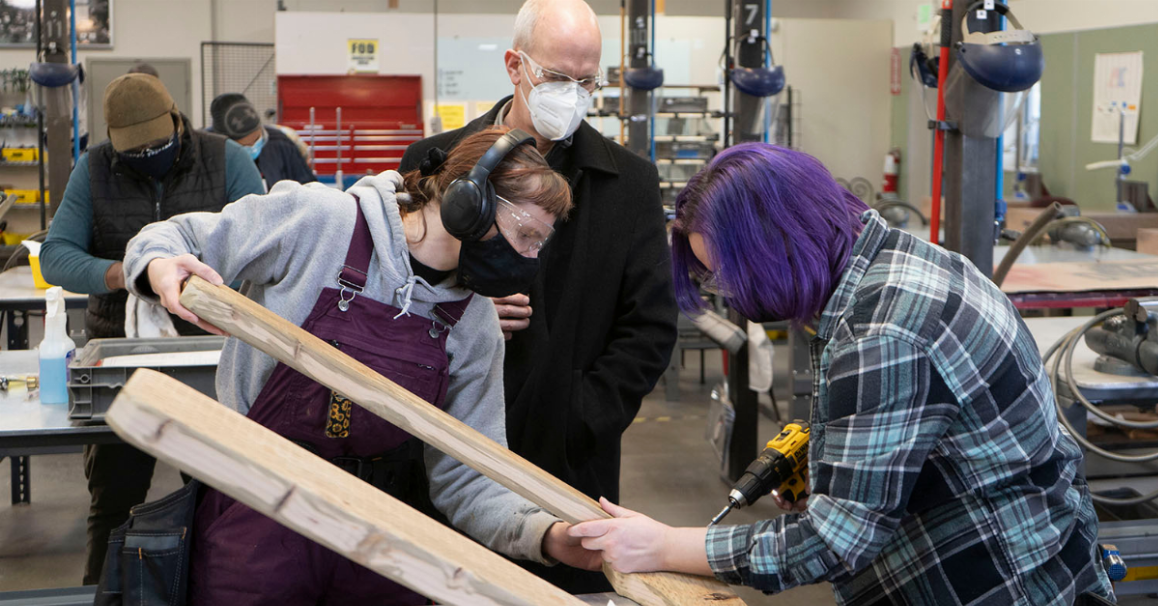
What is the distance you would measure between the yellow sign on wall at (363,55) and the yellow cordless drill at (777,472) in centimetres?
866

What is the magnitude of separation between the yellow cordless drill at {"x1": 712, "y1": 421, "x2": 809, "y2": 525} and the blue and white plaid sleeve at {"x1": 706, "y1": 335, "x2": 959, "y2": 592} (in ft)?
0.87

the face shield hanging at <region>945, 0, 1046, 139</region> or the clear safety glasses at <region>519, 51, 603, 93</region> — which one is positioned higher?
the face shield hanging at <region>945, 0, 1046, 139</region>

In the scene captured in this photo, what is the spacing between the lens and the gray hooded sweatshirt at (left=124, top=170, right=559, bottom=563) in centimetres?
141

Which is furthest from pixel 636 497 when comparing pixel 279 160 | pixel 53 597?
pixel 53 597

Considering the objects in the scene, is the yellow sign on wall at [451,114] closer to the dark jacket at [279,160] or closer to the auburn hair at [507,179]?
the dark jacket at [279,160]

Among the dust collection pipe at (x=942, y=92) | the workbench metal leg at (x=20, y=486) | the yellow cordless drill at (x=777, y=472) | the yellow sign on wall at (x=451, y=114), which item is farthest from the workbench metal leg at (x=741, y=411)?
the yellow sign on wall at (x=451, y=114)

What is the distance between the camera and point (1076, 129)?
8.34 metres

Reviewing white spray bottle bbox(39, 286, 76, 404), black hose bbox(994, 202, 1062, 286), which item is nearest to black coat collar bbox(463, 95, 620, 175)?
white spray bottle bbox(39, 286, 76, 404)

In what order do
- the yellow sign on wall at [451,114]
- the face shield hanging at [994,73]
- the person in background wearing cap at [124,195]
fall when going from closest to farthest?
the person in background wearing cap at [124,195] < the face shield hanging at [994,73] < the yellow sign on wall at [451,114]

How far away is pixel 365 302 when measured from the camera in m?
1.41

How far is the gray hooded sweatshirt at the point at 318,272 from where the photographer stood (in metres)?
1.41

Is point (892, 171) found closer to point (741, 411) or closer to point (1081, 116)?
point (1081, 116)

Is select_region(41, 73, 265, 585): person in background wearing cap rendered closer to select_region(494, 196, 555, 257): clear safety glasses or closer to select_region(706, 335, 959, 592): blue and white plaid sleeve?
select_region(494, 196, 555, 257): clear safety glasses

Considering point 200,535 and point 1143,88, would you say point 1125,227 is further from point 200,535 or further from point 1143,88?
point 200,535
